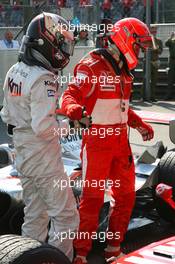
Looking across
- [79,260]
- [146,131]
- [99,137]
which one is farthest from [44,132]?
[146,131]

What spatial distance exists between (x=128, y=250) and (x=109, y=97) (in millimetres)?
1353

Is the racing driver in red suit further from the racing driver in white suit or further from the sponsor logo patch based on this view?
the sponsor logo patch

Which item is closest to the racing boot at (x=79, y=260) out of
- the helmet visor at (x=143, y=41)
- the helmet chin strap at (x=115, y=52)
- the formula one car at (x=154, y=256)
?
the formula one car at (x=154, y=256)

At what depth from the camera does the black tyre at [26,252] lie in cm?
296

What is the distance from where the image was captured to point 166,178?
4.99 meters

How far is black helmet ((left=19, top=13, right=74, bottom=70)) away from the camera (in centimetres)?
364

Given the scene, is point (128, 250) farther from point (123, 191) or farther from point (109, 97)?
point (109, 97)

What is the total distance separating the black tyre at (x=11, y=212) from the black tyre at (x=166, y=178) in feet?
4.18

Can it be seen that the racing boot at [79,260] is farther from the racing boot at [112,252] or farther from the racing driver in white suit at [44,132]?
the racing driver in white suit at [44,132]

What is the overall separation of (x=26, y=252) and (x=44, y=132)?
805 mm

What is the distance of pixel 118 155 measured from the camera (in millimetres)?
4199

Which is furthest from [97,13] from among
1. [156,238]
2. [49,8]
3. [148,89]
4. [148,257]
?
[148,257]

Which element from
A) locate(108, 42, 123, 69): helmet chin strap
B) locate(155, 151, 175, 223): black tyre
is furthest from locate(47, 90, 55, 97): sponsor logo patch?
locate(155, 151, 175, 223): black tyre

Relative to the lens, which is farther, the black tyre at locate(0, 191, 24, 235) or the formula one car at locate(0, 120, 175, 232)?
the formula one car at locate(0, 120, 175, 232)
